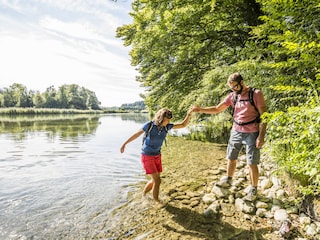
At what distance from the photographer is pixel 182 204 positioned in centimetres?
494

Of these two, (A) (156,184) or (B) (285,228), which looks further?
(A) (156,184)

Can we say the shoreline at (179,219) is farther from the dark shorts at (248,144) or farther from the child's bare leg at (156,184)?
the dark shorts at (248,144)

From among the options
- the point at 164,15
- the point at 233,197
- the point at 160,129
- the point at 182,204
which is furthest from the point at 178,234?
the point at 164,15

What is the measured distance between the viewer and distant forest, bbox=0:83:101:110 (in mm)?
101037

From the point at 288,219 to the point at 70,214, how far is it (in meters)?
3.94

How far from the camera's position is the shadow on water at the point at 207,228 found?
364 cm

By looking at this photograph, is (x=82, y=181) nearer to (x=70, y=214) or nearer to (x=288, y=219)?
(x=70, y=214)

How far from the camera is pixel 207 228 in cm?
393

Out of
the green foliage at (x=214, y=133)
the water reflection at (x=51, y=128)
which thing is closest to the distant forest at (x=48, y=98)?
the water reflection at (x=51, y=128)

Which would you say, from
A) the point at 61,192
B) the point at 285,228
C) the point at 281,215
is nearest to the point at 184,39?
the point at 61,192

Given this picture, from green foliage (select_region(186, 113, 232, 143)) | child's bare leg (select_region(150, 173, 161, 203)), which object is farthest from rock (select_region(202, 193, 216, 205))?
green foliage (select_region(186, 113, 232, 143))

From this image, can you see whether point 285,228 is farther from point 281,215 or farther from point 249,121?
point 249,121

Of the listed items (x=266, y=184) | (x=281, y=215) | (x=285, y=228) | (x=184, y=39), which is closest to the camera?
(x=285, y=228)

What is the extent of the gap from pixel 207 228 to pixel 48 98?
121668 mm
